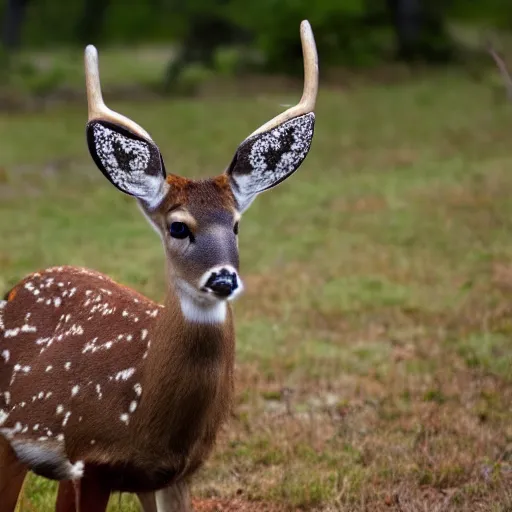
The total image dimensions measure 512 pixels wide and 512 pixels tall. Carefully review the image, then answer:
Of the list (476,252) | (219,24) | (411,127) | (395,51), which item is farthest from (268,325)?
(395,51)

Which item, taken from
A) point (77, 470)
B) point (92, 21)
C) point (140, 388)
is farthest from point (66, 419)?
point (92, 21)

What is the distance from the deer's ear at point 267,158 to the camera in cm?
435

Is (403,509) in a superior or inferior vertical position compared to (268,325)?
superior

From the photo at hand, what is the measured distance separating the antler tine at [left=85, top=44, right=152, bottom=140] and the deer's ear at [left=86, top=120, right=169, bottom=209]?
3 cm

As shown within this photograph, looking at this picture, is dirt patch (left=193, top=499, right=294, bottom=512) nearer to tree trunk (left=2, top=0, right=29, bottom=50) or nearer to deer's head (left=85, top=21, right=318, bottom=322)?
deer's head (left=85, top=21, right=318, bottom=322)

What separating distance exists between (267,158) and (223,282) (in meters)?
0.66

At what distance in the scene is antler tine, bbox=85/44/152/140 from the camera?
4.15 m

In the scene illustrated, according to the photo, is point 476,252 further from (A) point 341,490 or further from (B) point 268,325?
(A) point 341,490

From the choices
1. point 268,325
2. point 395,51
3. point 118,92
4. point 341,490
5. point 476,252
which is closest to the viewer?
point 341,490

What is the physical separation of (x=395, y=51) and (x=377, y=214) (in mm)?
18651

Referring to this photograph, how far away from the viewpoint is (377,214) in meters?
13.3

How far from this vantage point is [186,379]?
13.7 ft

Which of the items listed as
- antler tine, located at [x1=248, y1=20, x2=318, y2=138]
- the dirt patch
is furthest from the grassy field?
antler tine, located at [x1=248, y1=20, x2=318, y2=138]

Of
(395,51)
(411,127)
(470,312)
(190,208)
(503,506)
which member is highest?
(190,208)
